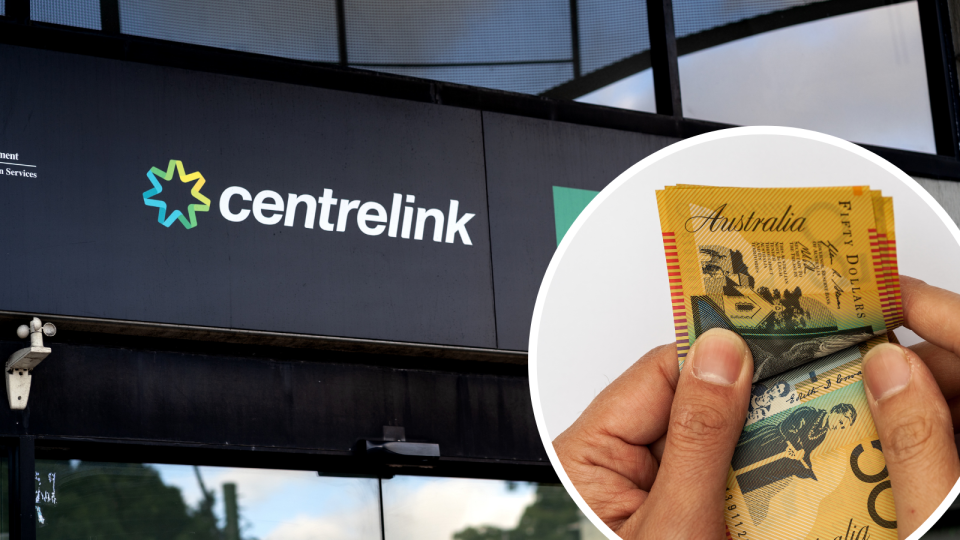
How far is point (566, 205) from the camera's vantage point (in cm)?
614

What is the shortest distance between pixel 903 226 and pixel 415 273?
10.8 feet

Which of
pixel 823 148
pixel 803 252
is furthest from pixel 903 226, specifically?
pixel 803 252

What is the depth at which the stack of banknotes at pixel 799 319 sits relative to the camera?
87.5 inches

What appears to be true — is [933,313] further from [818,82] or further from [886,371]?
[818,82]

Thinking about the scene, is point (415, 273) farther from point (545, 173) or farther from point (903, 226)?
point (903, 226)

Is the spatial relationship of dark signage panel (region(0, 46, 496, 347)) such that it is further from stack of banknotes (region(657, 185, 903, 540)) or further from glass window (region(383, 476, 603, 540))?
stack of banknotes (region(657, 185, 903, 540))

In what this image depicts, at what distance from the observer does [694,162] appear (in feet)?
9.21

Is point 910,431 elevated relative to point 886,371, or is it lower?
lower

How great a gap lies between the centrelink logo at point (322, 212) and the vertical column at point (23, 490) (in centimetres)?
119

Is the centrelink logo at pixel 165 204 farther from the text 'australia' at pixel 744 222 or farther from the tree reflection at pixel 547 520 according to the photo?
the text 'australia' at pixel 744 222

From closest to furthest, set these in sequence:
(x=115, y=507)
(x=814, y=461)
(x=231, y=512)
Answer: (x=814, y=461)
(x=115, y=507)
(x=231, y=512)

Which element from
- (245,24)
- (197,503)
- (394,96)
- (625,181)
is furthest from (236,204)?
(625,181)

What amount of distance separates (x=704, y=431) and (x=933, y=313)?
599 mm

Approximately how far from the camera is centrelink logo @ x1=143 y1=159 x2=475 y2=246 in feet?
16.7
